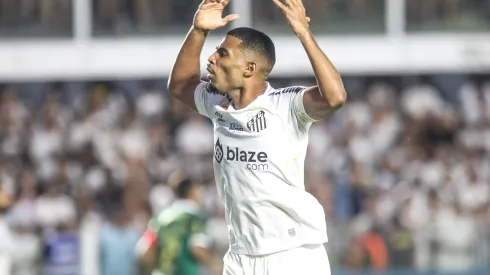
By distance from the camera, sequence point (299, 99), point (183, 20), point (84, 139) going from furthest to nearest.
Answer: point (183, 20), point (84, 139), point (299, 99)

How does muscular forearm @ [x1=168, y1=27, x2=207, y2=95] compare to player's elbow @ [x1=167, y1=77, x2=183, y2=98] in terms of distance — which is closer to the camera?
muscular forearm @ [x1=168, y1=27, x2=207, y2=95]

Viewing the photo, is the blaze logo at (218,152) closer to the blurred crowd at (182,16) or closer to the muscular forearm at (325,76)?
the muscular forearm at (325,76)

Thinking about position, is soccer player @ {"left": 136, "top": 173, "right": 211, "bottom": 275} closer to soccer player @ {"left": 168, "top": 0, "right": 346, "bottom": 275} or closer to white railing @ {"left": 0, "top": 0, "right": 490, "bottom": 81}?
soccer player @ {"left": 168, "top": 0, "right": 346, "bottom": 275}

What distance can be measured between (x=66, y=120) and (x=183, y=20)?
9.14 ft

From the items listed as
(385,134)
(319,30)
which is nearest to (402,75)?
Result: (319,30)

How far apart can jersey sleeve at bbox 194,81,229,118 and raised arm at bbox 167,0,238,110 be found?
0.18ft

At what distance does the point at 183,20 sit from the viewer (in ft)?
65.0

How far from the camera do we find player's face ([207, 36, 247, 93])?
695 cm

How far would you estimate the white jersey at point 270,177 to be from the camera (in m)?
6.89

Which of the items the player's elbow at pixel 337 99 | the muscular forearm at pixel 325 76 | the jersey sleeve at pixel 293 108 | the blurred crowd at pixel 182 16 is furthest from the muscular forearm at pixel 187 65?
the blurred crowd at pixel 182 16

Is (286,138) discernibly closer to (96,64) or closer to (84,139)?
(84,139)

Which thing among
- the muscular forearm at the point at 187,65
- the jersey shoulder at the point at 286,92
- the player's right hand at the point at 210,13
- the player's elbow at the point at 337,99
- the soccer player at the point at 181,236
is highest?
the player's right hand at the point at 210,13

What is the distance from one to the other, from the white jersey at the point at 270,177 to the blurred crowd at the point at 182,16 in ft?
40.9

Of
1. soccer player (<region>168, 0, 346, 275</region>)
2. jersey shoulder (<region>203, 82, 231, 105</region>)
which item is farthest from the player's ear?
jersey shoulder (<region>203, 82, 231, 105</region>)
